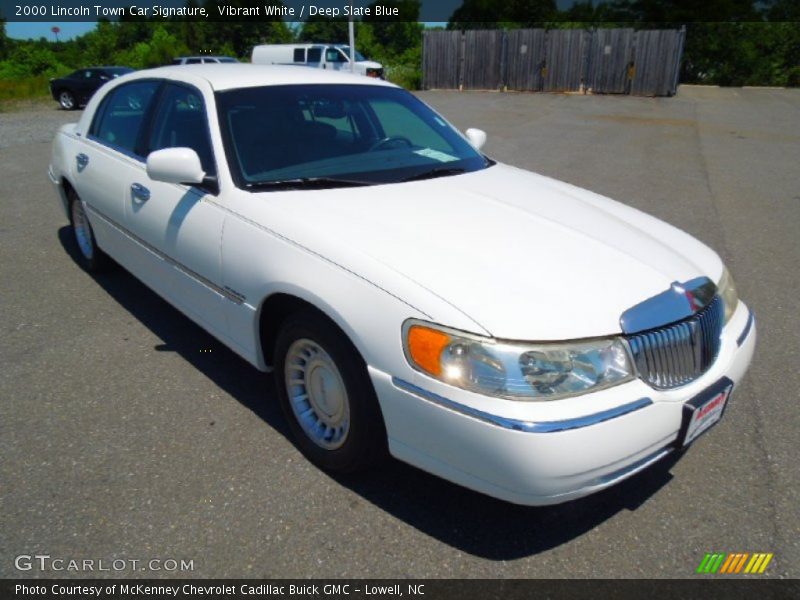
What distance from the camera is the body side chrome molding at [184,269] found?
2834 mm

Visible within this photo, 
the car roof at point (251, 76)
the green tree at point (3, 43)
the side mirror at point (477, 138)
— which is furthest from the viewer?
the green tree at point (3, 43)

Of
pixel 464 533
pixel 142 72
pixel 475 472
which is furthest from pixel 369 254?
pixel 142 72

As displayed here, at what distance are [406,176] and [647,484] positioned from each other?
1.85 metres

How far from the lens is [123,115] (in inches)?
161

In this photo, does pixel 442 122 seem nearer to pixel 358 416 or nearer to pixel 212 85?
pixel 212 85

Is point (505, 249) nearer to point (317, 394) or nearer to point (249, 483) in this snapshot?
point (317, 394)

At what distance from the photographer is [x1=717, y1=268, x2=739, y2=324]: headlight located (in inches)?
104

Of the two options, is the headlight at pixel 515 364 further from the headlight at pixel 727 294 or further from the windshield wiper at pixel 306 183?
the windshield wiper at pixel 306 183

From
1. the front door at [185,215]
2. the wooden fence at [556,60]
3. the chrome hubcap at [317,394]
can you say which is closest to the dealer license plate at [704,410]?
the chrome hubcap at [317,394]

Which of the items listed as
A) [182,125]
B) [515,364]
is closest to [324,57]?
[182,125]

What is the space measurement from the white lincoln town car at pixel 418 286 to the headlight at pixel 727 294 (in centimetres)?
3

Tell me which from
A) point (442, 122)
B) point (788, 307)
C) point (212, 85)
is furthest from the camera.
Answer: point (788, 307)

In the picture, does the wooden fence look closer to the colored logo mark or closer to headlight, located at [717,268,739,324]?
headlight, located at [717,268,739,324]

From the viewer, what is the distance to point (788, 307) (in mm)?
4484
